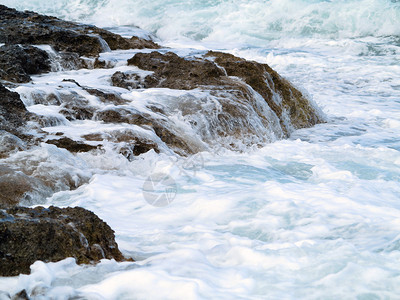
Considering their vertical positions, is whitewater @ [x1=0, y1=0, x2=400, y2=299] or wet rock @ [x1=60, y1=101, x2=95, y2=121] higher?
wet rock @ [x1=60, y1=101, x2=95, y2=121]

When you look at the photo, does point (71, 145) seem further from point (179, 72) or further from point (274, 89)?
point (274, 89)

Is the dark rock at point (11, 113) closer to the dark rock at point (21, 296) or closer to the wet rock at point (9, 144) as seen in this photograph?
the wet rock at point (9, 144)

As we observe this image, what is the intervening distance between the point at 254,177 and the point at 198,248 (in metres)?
1.80

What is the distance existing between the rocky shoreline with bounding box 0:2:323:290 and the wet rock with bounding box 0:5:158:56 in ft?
0.06

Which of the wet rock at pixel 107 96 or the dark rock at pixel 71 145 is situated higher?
the wet rock at pixel 107 96

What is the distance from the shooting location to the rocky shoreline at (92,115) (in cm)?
232

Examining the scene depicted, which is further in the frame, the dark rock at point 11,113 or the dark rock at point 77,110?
the dark rock at point 77,110

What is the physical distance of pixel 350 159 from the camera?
547cm

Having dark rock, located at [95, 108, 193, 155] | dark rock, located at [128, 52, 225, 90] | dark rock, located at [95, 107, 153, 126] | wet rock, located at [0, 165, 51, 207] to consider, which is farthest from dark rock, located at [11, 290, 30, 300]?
dark rock, located at [128, 52, 225, 90]

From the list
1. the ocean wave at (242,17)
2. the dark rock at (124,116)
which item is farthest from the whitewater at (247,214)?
the ocean wave at (242,17)

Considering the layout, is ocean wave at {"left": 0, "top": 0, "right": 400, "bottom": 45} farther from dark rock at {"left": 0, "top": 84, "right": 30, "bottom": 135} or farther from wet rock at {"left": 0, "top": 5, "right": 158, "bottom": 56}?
dark rock at {"left": 0, "top": 84, "right": 30, "bottom": 135}

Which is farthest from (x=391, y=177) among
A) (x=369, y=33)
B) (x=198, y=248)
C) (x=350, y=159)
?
(x=369, y=33)

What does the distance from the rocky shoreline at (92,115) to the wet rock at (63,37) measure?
2 centimetres

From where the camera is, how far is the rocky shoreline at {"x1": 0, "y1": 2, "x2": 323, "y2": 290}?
7.61 ft
